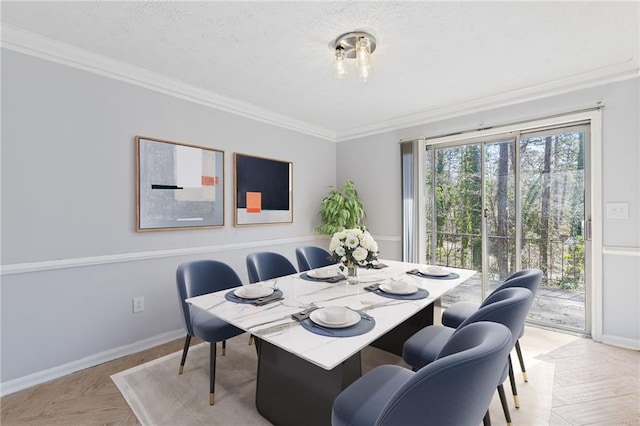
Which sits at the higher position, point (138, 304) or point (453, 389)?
point (453, 389)

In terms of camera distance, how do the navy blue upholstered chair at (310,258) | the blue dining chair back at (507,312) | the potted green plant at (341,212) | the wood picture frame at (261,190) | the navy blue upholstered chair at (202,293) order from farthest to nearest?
1. the potted green plant at (341,212)
2. the wood picture frame at (261,190)
3. the navy blue upholstered chair at (310,258)
4. the navy blue upholstered chair at (202,293)
5. the blue dining chair back at (507,312)

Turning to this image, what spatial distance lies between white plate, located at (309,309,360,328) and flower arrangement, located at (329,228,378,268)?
67 cm

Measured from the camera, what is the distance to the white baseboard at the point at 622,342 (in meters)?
2.62

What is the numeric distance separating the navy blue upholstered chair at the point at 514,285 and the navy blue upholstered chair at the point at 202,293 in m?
1.53

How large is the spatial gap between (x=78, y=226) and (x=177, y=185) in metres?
0.84

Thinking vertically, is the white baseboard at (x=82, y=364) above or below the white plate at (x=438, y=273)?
below

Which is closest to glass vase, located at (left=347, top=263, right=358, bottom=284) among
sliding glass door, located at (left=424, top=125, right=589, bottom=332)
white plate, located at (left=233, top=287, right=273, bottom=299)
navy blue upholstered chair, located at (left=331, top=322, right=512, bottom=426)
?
white plate, located at (left=233, top=287, right=273, bottom=299)

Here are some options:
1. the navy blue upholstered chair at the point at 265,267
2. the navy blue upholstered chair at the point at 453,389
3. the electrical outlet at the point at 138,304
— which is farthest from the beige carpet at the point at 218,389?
the navy blue upholstered chair at the point at 453,389

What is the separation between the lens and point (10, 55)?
2.06 m

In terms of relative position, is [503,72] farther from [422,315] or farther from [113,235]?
[113,235]

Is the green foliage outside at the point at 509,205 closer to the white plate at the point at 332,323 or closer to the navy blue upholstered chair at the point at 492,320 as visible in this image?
the navy blue upholstered chair at the point at 492,320

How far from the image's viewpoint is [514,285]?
70.0 inches

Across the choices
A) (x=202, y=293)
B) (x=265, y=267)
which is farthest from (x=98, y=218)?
(x=265, y=267)

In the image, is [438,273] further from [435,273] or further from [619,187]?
[619,187]
